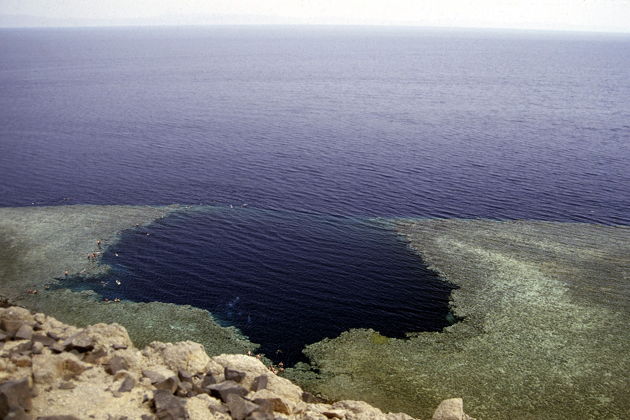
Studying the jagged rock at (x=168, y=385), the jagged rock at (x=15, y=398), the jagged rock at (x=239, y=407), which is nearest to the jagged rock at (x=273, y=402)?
the jagged rock at (x=239, y=407)

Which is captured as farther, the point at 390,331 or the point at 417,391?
the point at 390,331

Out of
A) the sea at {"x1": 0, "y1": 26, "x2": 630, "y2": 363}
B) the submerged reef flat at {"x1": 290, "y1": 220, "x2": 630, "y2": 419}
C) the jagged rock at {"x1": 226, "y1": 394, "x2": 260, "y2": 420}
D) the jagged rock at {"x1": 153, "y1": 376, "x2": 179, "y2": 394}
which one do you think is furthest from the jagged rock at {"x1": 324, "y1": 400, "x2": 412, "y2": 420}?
the jagged rock at {"x1": 153, "y1": 376, "x2": 179, "y2": 394}

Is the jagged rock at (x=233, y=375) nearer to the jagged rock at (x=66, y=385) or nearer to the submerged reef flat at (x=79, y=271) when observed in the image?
the jagged rock at (x=66, y=385)

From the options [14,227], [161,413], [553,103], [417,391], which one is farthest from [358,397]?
[553,103]

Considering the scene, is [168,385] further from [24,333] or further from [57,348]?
[24,333]

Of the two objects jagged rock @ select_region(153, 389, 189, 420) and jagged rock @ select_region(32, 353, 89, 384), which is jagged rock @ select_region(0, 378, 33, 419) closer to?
jagged rock @ select_region(32, 353, 89, 384)

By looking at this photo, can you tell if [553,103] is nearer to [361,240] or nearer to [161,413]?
[361,240]
